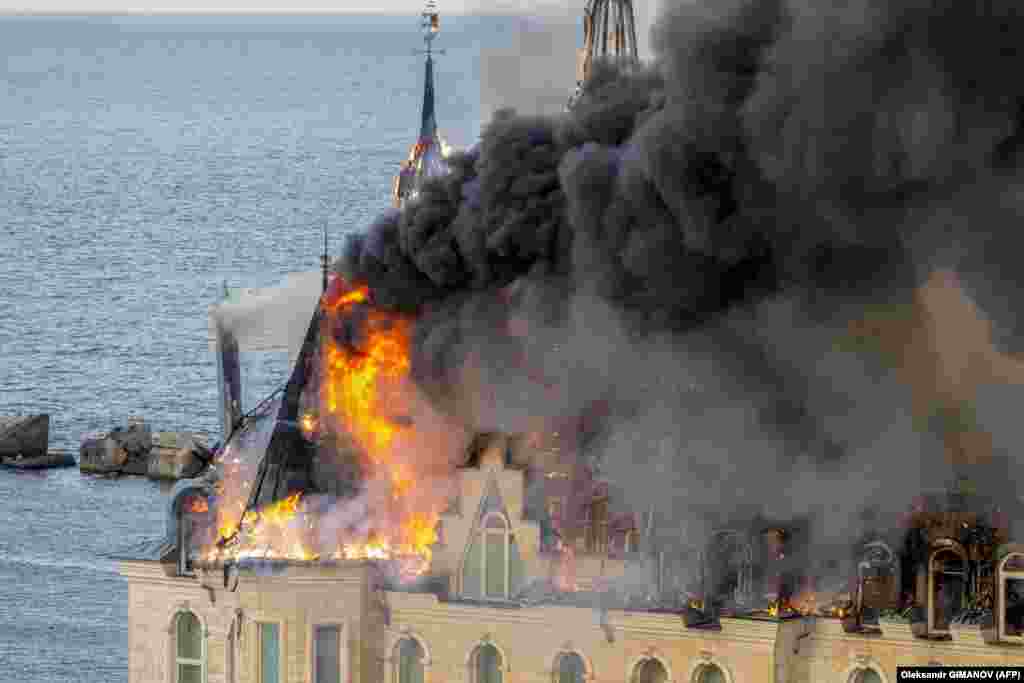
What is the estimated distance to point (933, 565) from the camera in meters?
59.1

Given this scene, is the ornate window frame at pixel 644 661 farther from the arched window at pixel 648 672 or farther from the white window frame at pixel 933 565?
the white window frame at pixel 933 565

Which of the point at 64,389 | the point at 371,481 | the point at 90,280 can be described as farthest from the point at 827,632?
the point at 90,280

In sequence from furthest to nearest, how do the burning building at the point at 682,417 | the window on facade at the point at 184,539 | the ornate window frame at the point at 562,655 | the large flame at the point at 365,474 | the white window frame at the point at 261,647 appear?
the window on facade at the point at 184,539 < the large flame at the point at 365,474 < the white window frame at the point at 261,647 < the ornate window frame at the point at 562,655 < the burning building at the point at 682,417

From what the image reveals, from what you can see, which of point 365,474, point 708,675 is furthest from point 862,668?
point 365,474

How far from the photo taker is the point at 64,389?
140125mm

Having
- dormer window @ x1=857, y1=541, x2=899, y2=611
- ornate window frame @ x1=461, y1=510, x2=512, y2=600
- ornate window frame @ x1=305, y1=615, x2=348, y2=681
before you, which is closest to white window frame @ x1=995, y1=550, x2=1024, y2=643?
dormer window @ x1=857, y1=541, x2=899, y2=611

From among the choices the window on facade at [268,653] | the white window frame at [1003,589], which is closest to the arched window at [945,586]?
the white window frame at [1003,589]

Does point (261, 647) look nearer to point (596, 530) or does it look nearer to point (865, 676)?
point (596, 530)

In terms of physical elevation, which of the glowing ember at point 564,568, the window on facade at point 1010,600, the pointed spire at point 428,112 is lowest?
the window on facade at point 1010,600

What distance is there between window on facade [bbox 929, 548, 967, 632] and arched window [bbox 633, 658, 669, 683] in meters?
4.43

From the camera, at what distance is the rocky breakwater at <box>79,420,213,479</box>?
382 ft

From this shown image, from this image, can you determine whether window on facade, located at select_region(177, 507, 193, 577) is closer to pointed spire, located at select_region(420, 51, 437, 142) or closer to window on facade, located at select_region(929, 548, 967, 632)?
window on facade, located at select_region(929, 548, 967, 632)

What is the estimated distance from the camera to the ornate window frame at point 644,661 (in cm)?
5988

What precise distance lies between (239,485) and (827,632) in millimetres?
11393
